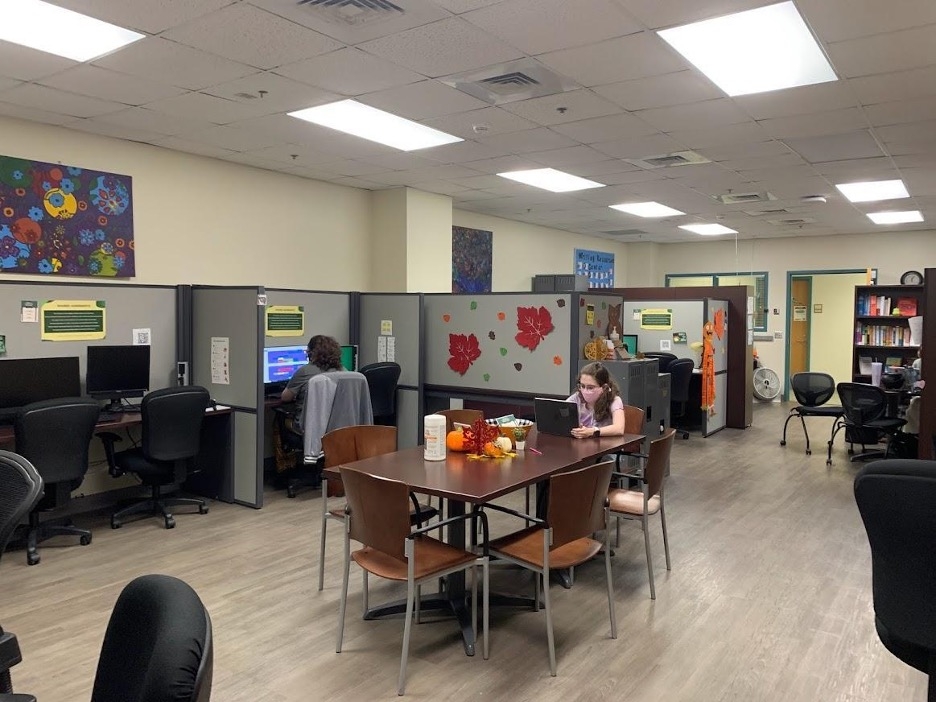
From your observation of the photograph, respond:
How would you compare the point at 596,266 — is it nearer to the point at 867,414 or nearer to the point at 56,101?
the point at 867,414

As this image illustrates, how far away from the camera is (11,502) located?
1.70 meters

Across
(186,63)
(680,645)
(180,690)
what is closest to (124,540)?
(186,63)

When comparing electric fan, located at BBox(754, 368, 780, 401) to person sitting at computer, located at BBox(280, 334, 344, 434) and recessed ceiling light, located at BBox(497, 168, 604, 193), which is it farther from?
person sitting at computer, located at BBox(280, 334, 344, 434)

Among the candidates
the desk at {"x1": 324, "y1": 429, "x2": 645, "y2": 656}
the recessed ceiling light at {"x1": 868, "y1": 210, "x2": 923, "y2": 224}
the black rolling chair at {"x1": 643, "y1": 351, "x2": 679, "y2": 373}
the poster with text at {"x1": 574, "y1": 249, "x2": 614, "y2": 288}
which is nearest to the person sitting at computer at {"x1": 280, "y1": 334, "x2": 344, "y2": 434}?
the desk at {"x1": 324, "y1": 429, "x2": 645, "y2": 656}

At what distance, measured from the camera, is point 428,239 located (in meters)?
7.53

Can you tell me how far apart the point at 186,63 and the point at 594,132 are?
9.02 feet

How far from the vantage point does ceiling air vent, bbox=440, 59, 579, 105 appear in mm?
3799

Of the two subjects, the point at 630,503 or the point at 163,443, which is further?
the point at 163,443

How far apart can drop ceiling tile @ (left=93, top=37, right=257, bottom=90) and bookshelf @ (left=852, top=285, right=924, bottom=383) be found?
7.67 metres

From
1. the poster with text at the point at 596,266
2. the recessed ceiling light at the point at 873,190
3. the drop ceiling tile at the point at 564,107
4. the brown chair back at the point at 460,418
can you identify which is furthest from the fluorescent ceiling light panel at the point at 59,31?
the poster with text at the point at 596,266

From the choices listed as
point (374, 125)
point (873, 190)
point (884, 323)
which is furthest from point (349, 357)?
point (884, 323)

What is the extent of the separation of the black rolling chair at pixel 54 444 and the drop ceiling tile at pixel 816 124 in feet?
15.2

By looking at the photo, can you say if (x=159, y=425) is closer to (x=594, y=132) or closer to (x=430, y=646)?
(x=430, y=646)

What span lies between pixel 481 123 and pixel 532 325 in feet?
5.14
